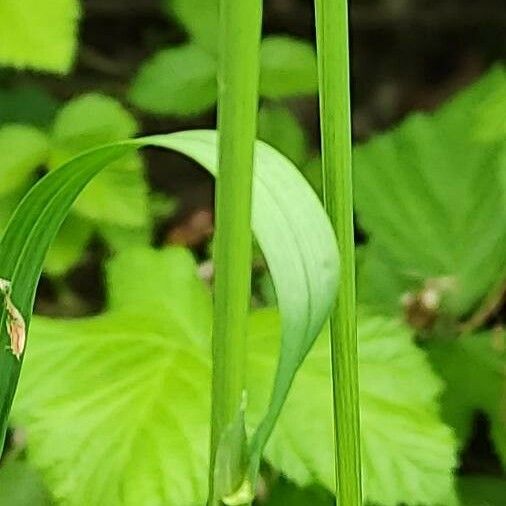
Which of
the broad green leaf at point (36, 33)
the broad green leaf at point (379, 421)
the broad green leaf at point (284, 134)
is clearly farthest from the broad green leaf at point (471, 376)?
the broad green leaf at point (36, 33)

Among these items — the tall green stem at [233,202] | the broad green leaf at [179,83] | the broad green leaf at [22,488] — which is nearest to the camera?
the tall green stem at [233,202]

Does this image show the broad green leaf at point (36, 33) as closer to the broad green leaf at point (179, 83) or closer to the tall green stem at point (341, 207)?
the broad green leaf at point (179, 83)

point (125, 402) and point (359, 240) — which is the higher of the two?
point (359, 240)

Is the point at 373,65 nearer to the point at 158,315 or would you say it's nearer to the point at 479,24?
the point at 479,24

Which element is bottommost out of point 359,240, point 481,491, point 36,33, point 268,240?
point 481,491

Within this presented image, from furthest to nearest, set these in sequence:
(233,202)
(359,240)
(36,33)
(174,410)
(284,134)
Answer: (359,240) < (284,134) < (36,33) < (174,410) < (233,202)

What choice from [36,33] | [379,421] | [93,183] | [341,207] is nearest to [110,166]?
[93,183]

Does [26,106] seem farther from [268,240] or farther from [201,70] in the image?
[268,240]

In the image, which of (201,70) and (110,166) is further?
(201,70)
